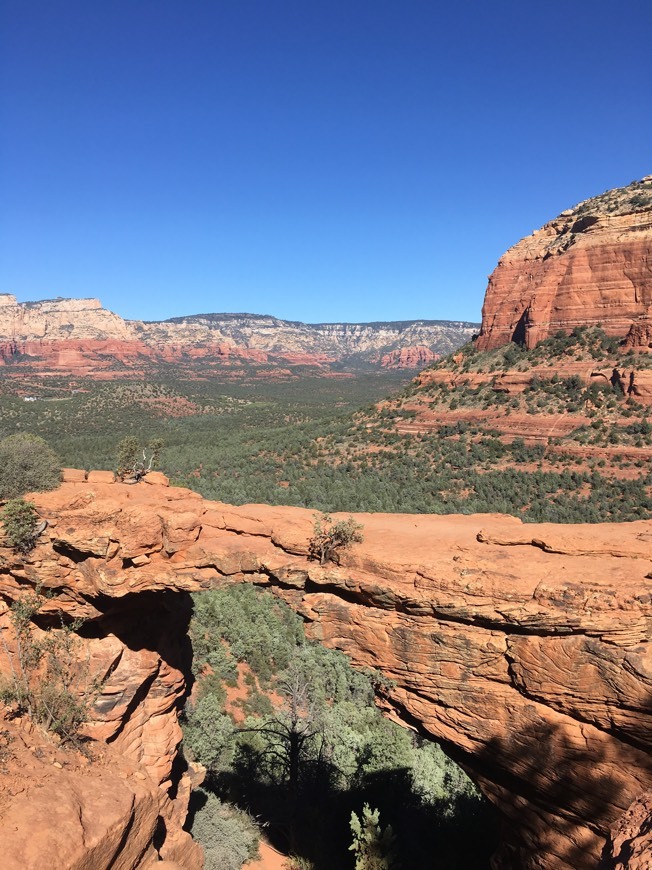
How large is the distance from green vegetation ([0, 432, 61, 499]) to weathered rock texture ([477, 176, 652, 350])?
177ft

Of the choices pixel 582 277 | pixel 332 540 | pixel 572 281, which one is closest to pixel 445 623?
pixel 332 540

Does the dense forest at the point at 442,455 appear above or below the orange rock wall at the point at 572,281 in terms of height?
below

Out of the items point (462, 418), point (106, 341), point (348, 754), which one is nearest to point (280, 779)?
point (348, 754)

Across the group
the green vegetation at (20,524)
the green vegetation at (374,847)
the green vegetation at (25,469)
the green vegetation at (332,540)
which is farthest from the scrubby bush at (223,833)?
the green vegetation at (25,469)

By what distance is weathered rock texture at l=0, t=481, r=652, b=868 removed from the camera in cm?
727

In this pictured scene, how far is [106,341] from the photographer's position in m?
194

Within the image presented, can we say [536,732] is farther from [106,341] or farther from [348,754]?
[106,341]

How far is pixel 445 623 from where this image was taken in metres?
8.27

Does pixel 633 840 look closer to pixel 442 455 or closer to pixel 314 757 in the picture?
pixel 314 757

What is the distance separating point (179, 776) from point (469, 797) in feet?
29.2

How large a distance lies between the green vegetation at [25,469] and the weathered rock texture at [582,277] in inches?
2128

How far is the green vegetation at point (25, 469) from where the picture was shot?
11523 mm

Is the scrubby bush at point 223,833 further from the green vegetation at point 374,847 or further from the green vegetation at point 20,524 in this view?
Result: the green vegetation at point 20,524

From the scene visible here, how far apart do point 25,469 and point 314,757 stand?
13525 millimetres
